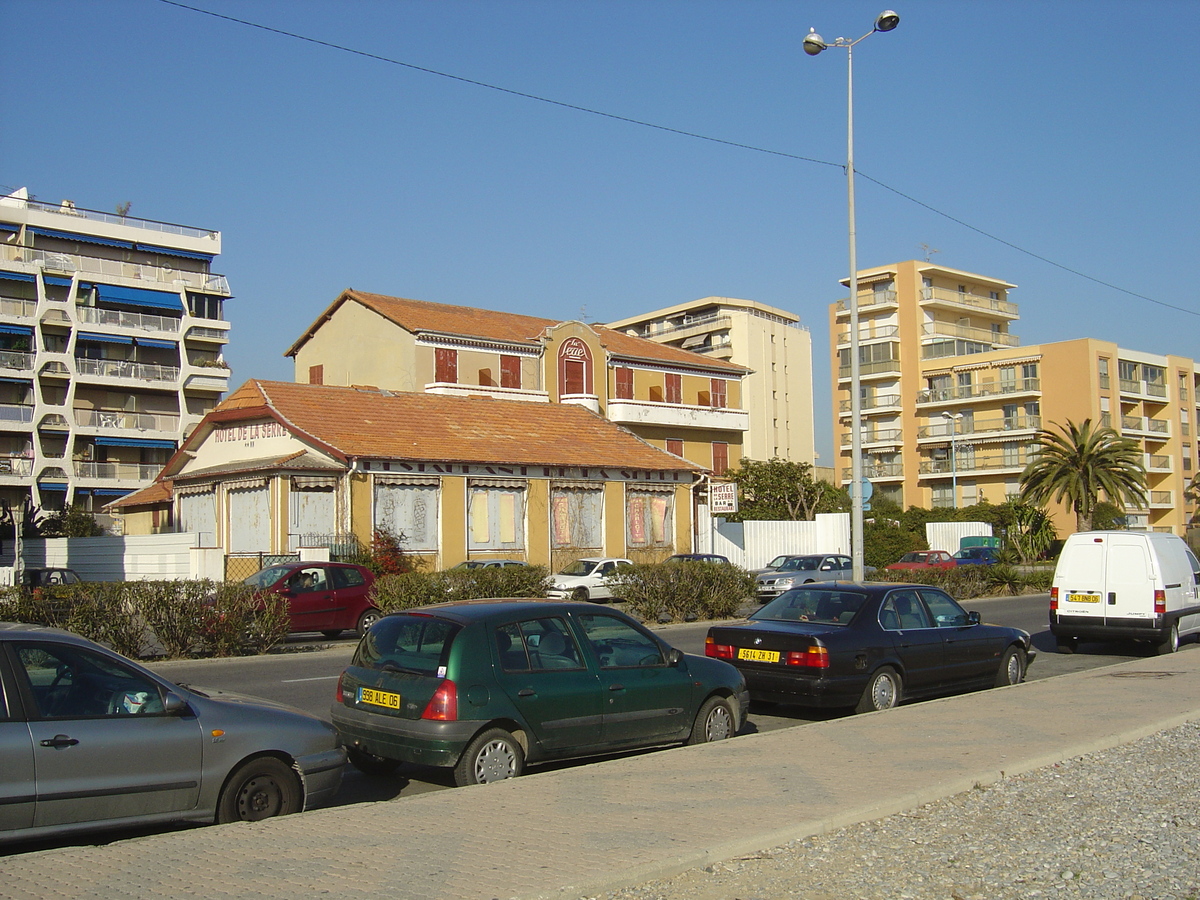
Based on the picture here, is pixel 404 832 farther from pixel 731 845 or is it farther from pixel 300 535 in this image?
pixel 300 535

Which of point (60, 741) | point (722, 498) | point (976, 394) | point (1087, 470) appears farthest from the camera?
point (976, 394)

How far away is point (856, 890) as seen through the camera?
5.74 m

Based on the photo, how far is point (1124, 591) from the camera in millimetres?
17750

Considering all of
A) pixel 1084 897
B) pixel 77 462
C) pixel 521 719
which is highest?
pixel 77 462

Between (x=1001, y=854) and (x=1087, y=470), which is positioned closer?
(x=1001, y=854)

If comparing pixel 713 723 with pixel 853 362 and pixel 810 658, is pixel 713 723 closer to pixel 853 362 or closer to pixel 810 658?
pixel 810 658

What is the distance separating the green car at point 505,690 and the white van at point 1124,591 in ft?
35.9

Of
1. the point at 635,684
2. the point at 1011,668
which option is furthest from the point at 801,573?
the point at 635,684

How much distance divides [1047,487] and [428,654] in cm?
4906

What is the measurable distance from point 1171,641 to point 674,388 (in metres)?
39.9

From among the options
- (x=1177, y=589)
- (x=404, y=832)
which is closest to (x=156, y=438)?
(x=1177, y=589)

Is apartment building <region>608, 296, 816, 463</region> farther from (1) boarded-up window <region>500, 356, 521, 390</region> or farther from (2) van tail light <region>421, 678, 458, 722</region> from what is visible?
(2) van tail light <region>421, 678, 458, 722</region>

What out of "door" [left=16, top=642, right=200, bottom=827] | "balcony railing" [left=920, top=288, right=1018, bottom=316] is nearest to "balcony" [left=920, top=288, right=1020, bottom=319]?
"balcony railing" [left=920, top=288, right=1018, bottom=316]

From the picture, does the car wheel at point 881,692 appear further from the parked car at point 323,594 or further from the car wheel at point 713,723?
the parked car at point 323,594
